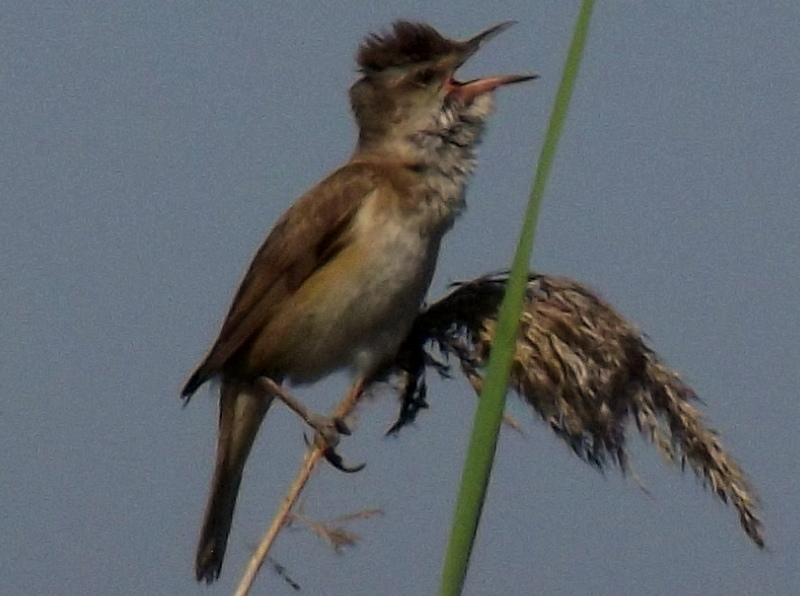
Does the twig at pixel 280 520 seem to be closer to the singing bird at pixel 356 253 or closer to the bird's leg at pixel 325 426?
the bird's leg at pixel 325 426

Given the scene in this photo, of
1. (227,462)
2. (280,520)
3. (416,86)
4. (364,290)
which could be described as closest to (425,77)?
(416,86)

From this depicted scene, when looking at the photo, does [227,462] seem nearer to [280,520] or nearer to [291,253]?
[291,253]

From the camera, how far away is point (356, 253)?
3.96 m

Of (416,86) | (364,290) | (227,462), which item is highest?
(416,86)

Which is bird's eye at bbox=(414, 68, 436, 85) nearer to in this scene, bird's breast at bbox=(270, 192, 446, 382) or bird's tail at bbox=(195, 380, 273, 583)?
bird's breast at bbox=(270, 192, 446, 382)

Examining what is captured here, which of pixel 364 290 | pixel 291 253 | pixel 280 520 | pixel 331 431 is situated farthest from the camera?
pixel 291 253

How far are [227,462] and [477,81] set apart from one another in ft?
4.40

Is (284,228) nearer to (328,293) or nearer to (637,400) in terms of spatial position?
(328,293)

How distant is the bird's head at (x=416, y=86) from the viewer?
4051 millimetres

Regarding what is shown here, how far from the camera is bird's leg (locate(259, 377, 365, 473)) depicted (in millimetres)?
3035

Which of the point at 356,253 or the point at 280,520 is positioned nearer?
the point at 280,520

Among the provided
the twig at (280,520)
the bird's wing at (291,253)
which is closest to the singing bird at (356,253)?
the bird's wing at (291,253)

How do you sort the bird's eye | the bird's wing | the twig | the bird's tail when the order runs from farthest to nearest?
the bird's eye < the bird's wing < the bird's tail < the twig

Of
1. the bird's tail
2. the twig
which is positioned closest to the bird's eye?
the bird's tail
